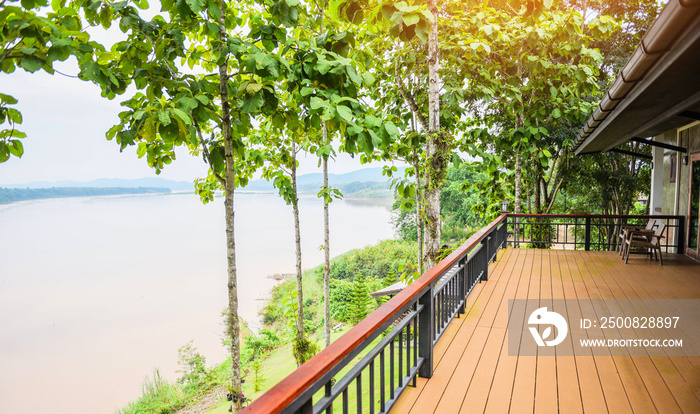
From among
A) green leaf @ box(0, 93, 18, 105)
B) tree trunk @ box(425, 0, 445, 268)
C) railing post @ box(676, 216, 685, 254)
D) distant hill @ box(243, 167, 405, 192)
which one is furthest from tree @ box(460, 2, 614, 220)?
green leaf @ box(0, 93, 18, 105)

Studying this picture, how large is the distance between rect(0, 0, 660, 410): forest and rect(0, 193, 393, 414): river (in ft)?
15.2

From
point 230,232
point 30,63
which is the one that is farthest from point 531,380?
point 30,63

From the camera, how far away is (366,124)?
2.22m

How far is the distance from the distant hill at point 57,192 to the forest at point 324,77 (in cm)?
2596

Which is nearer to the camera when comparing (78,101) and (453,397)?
(453,397)

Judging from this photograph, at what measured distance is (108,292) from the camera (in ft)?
96.2

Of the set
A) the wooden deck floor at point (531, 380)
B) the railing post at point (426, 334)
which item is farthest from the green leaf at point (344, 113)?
the wooden deck floor at point (531, 380)

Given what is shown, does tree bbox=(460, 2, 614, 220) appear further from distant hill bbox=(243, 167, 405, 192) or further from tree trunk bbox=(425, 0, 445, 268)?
distant hill bbox=(243, 167, 405, 192)

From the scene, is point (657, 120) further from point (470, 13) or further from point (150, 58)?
point (150, 58)

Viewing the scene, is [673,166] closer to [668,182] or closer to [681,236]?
[668,182]

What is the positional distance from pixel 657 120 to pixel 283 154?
7.17 metres

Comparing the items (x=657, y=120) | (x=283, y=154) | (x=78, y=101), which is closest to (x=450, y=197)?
(x=283, y=154)

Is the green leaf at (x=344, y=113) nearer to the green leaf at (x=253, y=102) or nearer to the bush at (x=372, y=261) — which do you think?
the green leaf at (x=253, y=102)

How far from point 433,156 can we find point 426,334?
141 inches
